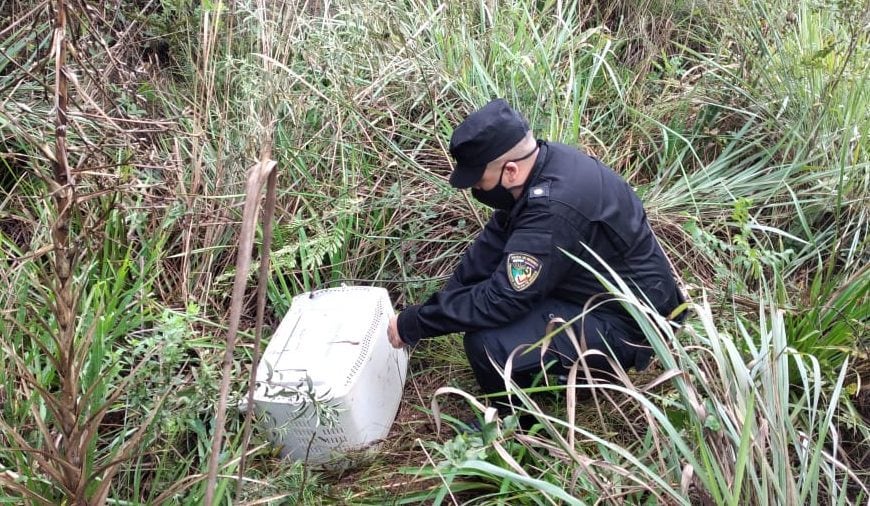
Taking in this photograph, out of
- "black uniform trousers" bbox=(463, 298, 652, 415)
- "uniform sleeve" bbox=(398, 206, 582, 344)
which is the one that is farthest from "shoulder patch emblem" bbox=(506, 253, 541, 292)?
"black uniform trousers" bbox=(463, 298, 652, 415)

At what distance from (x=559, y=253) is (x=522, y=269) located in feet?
0.41

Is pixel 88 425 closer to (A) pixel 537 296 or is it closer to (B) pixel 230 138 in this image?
(A) pixel 537 296

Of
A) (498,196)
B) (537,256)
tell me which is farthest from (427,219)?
(537,256)

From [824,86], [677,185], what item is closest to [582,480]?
[677,185]

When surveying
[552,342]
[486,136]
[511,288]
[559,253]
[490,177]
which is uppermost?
[486,136]

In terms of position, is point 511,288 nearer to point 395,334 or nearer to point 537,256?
point 537,256

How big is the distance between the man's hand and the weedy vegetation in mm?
322

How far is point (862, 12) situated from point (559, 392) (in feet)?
7.44

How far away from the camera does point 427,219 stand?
3164mm

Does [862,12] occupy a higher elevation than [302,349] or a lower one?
higher

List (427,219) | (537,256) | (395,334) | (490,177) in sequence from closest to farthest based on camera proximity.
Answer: (537,256) → (490,177) → (395,334) → (427,219)

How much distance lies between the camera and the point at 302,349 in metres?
2.34

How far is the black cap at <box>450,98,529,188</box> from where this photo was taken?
223 cm

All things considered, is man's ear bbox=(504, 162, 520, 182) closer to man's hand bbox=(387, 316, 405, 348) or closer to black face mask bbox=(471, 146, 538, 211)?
black face mask bbox=(471, 146, 538, 211)
